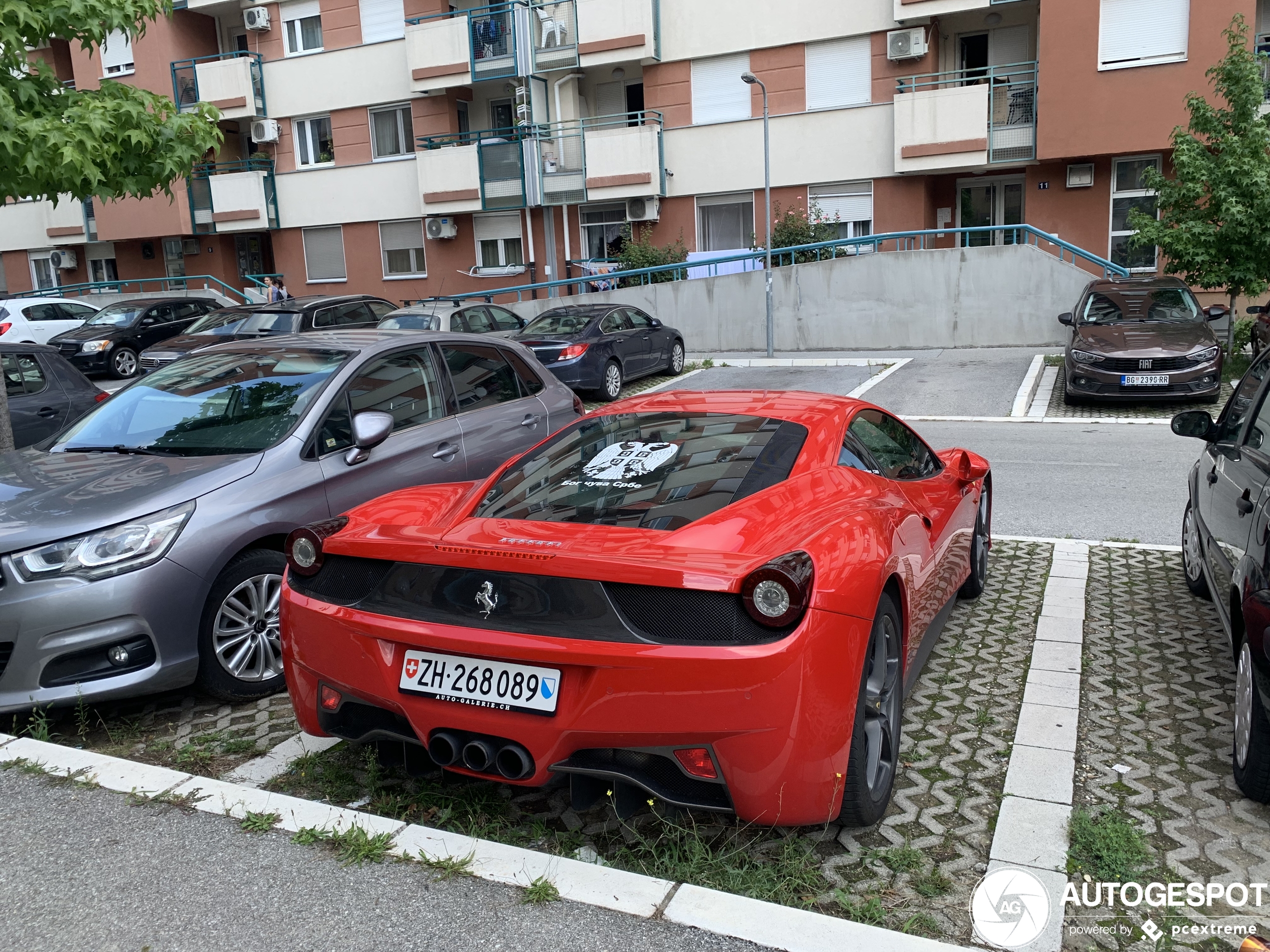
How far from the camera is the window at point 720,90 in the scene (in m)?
25.0

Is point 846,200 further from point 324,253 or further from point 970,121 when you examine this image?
point 324,253

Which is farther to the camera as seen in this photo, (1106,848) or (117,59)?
(117,59)

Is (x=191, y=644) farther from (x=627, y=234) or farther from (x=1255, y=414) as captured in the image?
(x=627, y=234)

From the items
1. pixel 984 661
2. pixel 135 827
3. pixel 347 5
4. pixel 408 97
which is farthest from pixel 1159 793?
pixel 347 5

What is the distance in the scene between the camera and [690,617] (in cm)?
306

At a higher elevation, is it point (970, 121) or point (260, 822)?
point (970, 121)

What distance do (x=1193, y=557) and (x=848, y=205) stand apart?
19.7 m

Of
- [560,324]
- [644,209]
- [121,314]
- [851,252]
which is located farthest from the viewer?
[644,209]

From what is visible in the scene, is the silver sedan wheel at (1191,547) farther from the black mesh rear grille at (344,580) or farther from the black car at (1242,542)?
the black mesh rear grille at (344,580)

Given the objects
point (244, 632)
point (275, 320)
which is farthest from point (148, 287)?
point (244, 632)

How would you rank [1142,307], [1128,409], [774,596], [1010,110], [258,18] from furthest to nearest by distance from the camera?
[258,18]
[1010,110]
[1142,307]
[1128,409]
[774,596]

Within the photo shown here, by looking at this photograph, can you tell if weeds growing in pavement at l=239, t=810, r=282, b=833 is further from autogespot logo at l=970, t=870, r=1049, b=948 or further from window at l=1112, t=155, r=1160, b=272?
window at l=1112, t=155, r=1160, b=272

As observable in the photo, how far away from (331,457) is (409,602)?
218cm

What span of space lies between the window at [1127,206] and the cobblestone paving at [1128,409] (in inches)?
316
